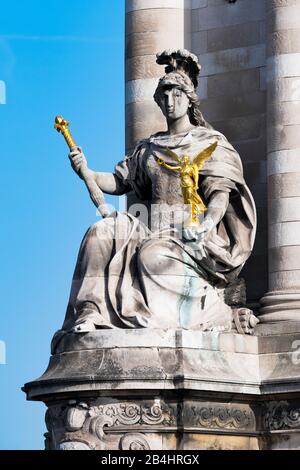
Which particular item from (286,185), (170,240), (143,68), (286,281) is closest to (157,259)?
(170,240)

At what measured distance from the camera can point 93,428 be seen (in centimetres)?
2262

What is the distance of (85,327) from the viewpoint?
2303 centimetres

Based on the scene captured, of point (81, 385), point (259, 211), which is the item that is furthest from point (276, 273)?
point (81, 385)

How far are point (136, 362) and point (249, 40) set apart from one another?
17.0 ft

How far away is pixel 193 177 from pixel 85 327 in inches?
86.5

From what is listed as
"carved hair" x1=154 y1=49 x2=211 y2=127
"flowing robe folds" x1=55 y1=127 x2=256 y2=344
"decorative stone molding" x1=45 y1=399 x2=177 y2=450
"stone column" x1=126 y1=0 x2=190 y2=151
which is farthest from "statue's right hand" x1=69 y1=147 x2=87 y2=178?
"decorative stone molding" x1=45 y1=399 x2=177 y2=450

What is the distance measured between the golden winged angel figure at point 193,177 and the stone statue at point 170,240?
38 mm

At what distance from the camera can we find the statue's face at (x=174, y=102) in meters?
24.5

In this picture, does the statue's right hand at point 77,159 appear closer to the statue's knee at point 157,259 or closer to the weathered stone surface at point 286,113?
the statue's knee at point 157,259

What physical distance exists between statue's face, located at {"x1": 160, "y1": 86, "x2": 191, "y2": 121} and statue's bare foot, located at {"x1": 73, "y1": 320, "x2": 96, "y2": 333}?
2.84 metres

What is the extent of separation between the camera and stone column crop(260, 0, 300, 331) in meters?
24.1

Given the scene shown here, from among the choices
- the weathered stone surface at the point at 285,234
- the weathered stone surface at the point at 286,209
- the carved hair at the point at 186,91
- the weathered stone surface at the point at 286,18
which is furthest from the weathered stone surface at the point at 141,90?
the weathered stone surface at the point at 285,234
